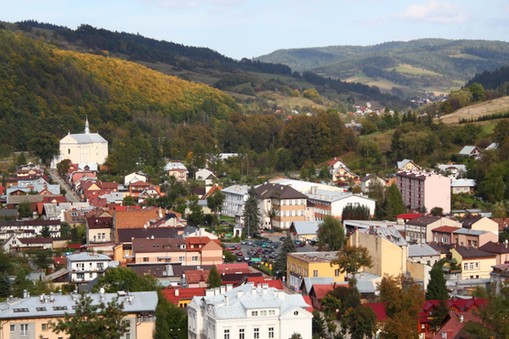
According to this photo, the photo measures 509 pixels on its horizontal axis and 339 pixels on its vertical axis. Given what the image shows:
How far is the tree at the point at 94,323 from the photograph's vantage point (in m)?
22.8

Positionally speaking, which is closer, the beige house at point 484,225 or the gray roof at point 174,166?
the beige house at point 484,225

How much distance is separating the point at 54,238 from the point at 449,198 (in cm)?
1725

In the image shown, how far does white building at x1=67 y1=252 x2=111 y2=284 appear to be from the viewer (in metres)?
35.1

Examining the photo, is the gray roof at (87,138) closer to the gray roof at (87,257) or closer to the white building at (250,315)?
the gray roof at (87,257)

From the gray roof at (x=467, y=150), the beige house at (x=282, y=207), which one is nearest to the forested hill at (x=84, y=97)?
the beige house at (x=282, y=207)

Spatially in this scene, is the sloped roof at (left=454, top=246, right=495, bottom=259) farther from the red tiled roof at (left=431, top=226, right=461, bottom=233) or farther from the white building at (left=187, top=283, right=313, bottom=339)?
the white building at (left=187, top=283, right=313, bottom=339)

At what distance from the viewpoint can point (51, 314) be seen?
26.5m

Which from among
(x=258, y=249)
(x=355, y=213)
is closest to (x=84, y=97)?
(x=355, y=213)

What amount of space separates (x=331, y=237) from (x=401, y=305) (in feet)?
42.2

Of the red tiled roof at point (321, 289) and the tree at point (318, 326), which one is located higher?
the red tiled roof at point (321, 289)

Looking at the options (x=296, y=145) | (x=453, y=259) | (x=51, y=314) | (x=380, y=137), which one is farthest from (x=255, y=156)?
(x=51, y=314)

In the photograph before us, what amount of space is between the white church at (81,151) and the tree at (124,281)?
38.9 m

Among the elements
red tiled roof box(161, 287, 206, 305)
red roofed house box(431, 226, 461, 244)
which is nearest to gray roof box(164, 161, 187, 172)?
red roofed house box(431, 226, 461, 244)

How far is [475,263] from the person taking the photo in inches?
1447
